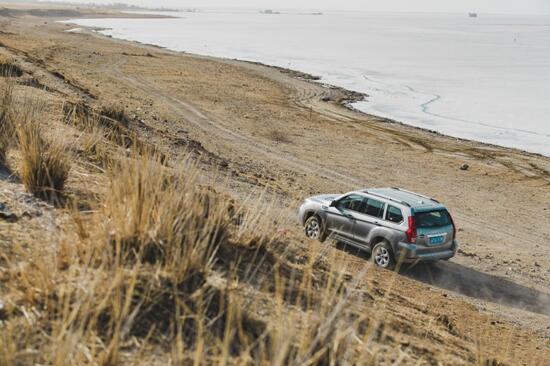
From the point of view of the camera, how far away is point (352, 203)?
1426 centimetres

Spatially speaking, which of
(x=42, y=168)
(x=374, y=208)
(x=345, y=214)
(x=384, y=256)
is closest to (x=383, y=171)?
(x=345, y=214)

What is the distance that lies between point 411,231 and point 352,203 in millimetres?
1799

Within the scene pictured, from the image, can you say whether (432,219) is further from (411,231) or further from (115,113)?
(115,113)

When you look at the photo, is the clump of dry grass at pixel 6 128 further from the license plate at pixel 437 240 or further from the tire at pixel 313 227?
the license plate at pixel 437 240

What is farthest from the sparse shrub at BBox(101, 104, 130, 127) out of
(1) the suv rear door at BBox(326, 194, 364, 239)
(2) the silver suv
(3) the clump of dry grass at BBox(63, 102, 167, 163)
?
(2) the silver suv

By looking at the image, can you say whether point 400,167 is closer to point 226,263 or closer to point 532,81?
point 226,263

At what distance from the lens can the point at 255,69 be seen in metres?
62.5

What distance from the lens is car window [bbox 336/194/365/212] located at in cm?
1411

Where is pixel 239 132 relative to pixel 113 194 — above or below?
below

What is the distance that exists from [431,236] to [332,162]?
1289 cm

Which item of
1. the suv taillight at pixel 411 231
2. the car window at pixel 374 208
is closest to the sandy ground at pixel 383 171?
the suv taillight at pixel 411 231

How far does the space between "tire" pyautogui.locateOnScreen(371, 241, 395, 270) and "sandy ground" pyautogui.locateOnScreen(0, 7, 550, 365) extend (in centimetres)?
45

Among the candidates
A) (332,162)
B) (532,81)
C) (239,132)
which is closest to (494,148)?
(332,162)

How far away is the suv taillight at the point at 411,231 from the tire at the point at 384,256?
19.5 inches
